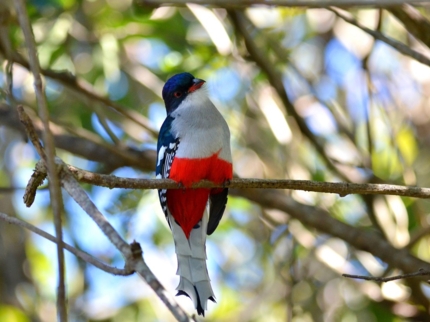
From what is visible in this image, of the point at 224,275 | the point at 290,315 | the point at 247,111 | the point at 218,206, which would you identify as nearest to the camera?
the point at 218,206

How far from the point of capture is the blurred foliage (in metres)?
5.27

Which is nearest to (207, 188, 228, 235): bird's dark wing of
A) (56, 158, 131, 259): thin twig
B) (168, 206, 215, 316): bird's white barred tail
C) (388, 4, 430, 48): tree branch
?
(168, 206, 215, 316): bird's white barred tail

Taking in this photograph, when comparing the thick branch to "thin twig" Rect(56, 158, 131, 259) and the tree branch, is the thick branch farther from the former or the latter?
the tree branch

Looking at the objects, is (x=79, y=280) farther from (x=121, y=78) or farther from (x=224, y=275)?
(x=121, y=78)

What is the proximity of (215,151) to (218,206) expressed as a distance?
47cm

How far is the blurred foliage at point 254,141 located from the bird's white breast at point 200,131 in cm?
40

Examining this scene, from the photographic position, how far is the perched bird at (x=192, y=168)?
3.76 m

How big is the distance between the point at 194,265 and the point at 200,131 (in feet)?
2.80

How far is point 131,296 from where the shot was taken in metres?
6.37

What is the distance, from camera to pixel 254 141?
6391 millimetres

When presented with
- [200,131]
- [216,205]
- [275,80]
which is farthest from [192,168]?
[275,80]

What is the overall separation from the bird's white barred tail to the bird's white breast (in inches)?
21.8

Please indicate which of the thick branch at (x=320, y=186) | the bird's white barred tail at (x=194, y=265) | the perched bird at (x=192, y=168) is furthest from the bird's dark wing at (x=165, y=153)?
the thick branch at (x=320, y=186)

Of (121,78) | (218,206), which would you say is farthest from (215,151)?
(121,78)
